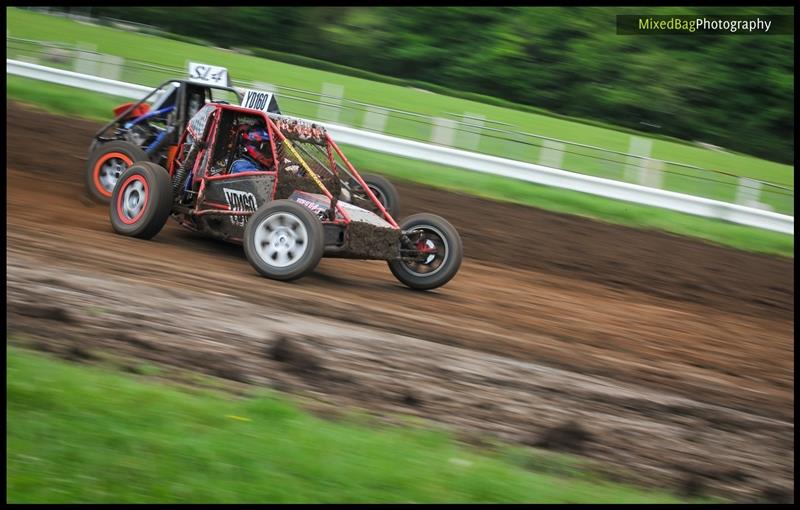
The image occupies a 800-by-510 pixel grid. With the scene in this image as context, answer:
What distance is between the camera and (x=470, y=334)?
24.7 ft

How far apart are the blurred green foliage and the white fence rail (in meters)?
14.6

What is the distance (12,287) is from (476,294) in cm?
452

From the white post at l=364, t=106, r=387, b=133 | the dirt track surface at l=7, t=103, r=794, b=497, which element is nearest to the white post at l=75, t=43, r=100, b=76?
the white post at l=364, t=106, r=387, b=133

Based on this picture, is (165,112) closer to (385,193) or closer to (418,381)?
(385,193)

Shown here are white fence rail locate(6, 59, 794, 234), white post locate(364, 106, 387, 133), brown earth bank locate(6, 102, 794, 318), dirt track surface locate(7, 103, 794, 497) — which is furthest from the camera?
white post locate(364, 106, 387, 133)

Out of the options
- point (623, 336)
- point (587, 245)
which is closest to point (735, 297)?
point (587, 245)

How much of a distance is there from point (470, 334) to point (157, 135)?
16.8 ft

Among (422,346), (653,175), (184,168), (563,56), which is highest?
(563,56)

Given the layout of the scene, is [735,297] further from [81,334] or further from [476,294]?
[81,334]

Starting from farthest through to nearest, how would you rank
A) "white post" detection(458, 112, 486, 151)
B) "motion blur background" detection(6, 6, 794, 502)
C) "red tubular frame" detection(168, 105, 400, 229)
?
"white post" detection(458, 112, 486, 151) → "red tubular frame" detection(168, 105, 400, 229) → "motion blur background" detection(6, 6, 794, 502)

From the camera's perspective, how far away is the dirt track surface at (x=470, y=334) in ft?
18.7

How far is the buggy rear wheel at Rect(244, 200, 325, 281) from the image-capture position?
8.15 meters

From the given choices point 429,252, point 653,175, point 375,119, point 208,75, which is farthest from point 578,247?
point 375,119

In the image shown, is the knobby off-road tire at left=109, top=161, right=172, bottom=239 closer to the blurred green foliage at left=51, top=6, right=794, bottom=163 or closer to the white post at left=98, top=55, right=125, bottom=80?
the white post at left=98, top=55, right=125, bottom=80
